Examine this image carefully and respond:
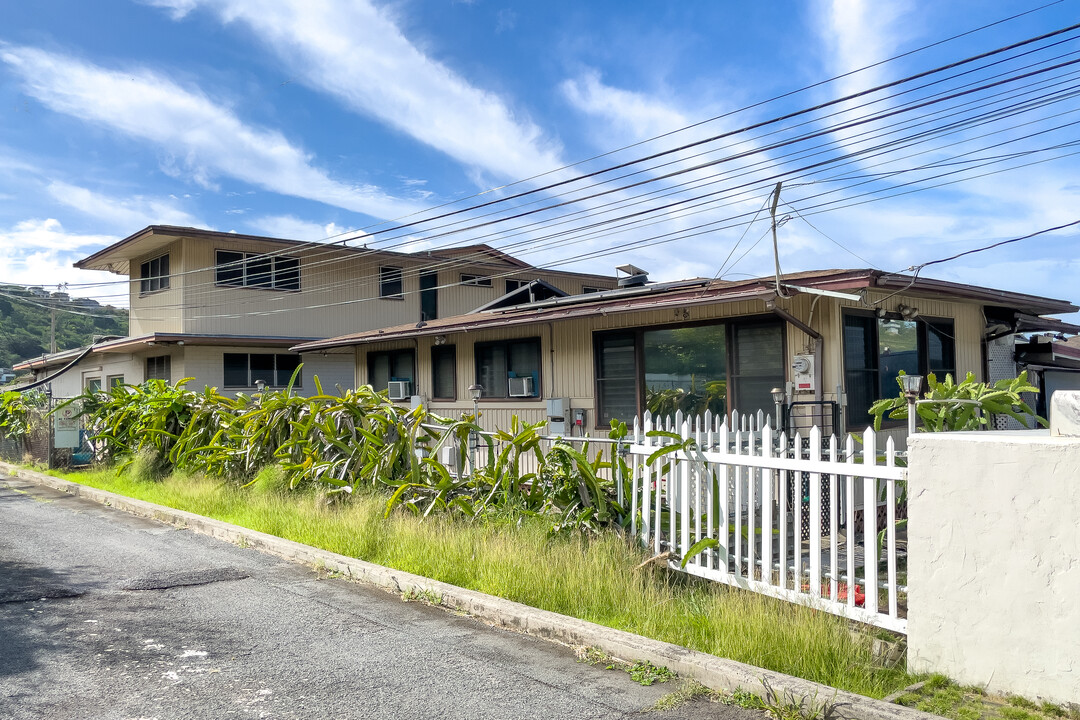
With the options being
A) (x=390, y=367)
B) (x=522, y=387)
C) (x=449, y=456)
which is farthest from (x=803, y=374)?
(x=390, y=367)

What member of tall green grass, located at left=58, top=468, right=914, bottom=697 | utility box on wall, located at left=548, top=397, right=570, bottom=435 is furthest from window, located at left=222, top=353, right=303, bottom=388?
tall green grass, located at left=58, top=468, right=914, bottom=697

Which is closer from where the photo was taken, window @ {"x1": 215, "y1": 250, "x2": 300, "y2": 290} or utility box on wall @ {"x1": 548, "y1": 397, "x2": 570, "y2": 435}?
utility box on wall @ {"x1": 548, "y1": 397, "x2": 570, "y2": 435}

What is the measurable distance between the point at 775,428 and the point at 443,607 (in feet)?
18.1

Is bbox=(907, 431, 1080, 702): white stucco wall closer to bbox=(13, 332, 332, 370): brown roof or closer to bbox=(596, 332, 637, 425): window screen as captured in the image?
bbox=(596, 332, 637, 425): window screen

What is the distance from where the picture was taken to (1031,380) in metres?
14.3

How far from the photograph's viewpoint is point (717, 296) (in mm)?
10203

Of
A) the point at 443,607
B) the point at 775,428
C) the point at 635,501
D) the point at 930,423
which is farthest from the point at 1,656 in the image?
the point at 775,428

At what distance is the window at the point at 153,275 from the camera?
24875 mm

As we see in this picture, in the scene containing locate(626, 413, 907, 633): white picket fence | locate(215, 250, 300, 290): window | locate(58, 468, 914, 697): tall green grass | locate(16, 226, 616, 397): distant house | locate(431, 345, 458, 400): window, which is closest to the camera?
locate(58, 468, 914, 697): tall green grass

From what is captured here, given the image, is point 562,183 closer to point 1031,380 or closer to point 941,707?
point 1031,380

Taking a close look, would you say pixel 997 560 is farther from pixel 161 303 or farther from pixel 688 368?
pixel 161 303

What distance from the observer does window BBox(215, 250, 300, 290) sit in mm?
24297

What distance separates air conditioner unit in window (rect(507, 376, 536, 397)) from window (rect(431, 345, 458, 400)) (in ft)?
5.83

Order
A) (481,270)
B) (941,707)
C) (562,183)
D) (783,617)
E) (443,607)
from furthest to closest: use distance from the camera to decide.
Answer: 1. (481,270)
2. (562,183)
3. (443,607)
4. (783,617)
5. (941,707)
